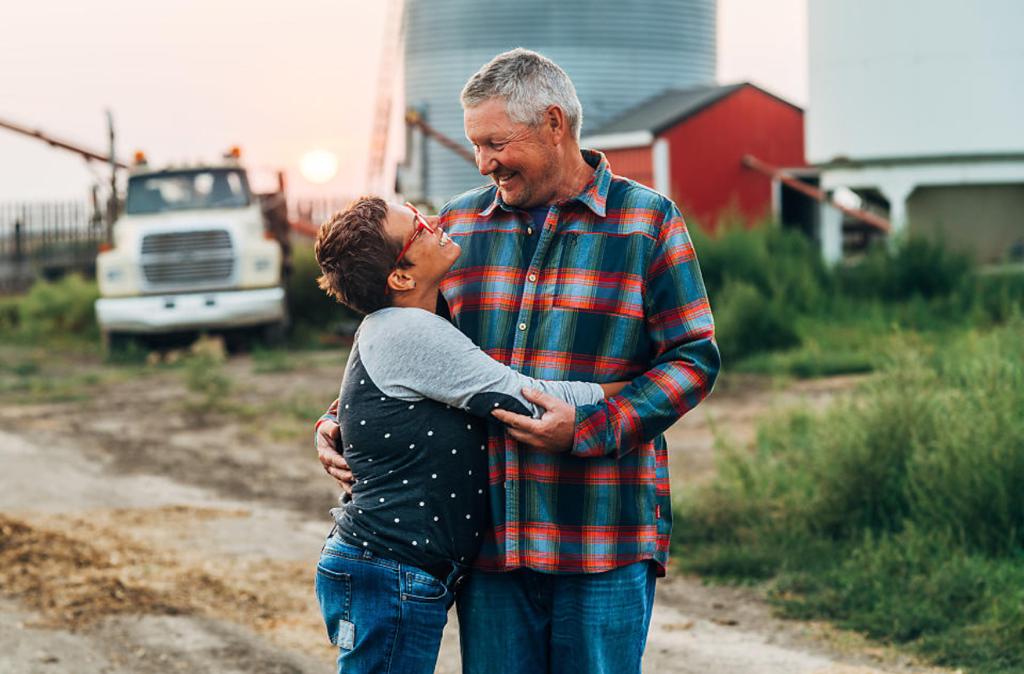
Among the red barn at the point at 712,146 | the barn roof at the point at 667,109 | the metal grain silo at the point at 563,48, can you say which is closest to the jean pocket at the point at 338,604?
the red barn at the point at 712,146

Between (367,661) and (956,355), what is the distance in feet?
27.1

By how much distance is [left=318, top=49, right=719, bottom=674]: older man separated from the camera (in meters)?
3.08

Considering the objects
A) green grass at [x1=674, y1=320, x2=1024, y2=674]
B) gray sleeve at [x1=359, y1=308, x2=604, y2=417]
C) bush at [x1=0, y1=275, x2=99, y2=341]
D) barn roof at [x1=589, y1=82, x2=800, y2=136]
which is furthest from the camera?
barn roof at [x1=589, y1=82, x2=800, y2=136]

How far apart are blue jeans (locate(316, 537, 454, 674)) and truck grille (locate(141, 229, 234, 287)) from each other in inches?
572

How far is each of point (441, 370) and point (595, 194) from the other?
54cm

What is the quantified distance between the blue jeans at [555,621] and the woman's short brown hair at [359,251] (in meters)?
0.69

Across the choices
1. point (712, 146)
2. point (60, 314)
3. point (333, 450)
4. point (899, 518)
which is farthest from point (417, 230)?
point (712, 146)

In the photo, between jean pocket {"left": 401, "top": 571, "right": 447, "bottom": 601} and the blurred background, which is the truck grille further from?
jean pocket {"left": 401, "top": 571, "right": 447, "bottom": 601}

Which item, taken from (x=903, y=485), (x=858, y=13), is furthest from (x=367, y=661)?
(x=858, y=13)

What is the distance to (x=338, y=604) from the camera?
122 inches

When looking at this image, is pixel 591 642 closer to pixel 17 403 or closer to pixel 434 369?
pixel 434 369

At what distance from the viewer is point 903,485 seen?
23.1ft

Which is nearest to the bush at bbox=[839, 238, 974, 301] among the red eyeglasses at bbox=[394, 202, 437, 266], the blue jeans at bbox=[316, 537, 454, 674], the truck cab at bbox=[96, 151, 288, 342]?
the truck cab at bbox=[96, 151, 288, 342]

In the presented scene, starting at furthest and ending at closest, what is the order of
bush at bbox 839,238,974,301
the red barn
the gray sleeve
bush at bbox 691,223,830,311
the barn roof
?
1. the barn roof
2. the red barn
3. bush at bbox 839,238,974,301
4. bush at bbox 691,223,830,311
5. the gray sleeve
